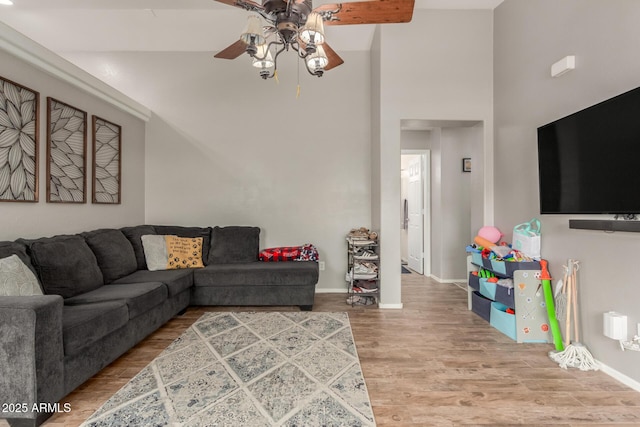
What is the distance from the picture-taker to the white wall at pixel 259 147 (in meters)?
4.27

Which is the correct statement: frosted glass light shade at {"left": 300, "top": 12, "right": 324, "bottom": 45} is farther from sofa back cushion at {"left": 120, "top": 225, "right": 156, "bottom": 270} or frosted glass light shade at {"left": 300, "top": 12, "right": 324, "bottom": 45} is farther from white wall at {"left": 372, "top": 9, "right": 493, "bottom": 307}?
sofa back cushion at {"left": 120, "top": 225, "right": 156, "bottom": 270}

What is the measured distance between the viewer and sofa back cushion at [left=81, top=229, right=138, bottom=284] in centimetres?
296

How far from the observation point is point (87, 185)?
3312mm

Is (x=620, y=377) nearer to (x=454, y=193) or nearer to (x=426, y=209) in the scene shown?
(x=454, y=193)

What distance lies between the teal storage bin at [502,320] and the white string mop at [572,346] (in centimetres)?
35

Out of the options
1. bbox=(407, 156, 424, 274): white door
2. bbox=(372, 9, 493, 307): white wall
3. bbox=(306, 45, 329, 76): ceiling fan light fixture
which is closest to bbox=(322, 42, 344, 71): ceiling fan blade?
bbox=(306, 45, 329, 76): ceiling fan light fixture

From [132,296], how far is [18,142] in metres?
1.62

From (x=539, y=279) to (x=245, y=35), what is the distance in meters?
3.03

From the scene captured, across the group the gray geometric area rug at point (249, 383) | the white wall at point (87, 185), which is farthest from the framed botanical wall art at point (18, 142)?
the gray geometric area rug at point (249, 383)

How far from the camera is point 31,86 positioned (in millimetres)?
2645

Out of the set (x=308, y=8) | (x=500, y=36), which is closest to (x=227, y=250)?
(x=308, y=8)

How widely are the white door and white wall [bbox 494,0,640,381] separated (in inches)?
80.7

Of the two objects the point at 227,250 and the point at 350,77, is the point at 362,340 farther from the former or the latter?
the point at 350,77

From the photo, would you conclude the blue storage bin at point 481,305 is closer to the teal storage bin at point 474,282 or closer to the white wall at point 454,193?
the teal storage bin at point 474,282
